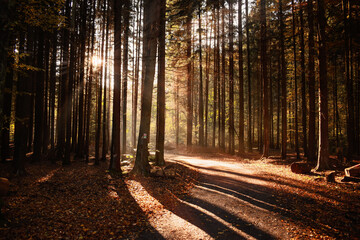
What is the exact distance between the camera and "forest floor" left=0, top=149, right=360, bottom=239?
475cm

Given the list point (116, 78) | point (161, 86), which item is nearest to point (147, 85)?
point (116, 78)

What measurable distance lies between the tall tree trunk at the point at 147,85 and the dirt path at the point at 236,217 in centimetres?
335

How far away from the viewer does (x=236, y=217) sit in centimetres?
559

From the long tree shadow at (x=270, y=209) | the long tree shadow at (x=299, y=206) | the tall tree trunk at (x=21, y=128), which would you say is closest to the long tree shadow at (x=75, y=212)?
the long tree shadow at (x=270, y=209)

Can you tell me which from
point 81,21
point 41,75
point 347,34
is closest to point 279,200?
point 347,34

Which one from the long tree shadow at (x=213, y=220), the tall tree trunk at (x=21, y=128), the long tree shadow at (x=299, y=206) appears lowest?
the long tree shadow at (x=213, y=220)

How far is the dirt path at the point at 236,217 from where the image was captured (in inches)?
186

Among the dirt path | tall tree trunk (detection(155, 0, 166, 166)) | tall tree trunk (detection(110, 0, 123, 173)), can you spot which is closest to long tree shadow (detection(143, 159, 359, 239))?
the dirt path

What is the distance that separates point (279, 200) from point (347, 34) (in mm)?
12019

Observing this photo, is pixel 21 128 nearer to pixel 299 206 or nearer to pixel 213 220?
pixel 213 220

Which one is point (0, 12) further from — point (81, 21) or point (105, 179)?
point (81, 21)

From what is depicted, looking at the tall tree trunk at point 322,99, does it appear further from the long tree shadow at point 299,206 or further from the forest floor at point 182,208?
the long tree shadow at point 299,206

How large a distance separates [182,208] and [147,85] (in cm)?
710

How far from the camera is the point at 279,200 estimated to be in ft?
21.9
